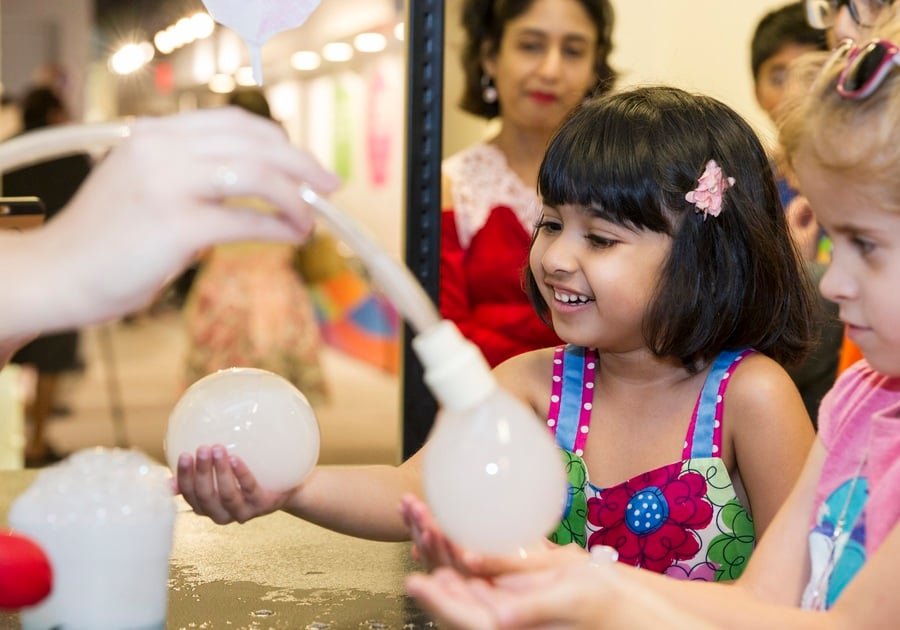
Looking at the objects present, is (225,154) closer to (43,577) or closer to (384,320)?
(43,577)

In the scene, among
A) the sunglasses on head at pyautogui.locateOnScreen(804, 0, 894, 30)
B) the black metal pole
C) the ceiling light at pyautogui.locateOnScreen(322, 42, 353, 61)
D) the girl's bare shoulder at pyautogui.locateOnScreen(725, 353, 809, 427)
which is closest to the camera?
the girl's bare shoulder at pyautogui.locateOnScreen(725, 353, 809, 427)

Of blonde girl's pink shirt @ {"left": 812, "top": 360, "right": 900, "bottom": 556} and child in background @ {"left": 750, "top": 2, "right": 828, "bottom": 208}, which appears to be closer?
blonde girl's pink shirt @ {"left": 812, "top": 360, "right": 900, "bottom": 556}

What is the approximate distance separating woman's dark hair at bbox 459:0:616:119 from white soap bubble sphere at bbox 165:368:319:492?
1285 millimetres

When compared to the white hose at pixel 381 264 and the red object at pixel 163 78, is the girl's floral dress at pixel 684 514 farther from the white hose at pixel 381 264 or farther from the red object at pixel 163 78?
the red object at pixel 163 78

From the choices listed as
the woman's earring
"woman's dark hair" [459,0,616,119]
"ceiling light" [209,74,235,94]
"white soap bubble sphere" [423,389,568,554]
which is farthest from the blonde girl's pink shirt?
"ceiling light" [209,74,235,94]

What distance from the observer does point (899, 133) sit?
80 centimetres

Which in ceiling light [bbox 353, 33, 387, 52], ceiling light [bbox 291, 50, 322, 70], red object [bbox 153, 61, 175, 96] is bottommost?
red object [bbox 153, 61, 175, 96]

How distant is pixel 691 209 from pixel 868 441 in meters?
0.41

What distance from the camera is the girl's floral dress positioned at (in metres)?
1.24

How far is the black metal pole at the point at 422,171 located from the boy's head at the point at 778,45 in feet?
3.13

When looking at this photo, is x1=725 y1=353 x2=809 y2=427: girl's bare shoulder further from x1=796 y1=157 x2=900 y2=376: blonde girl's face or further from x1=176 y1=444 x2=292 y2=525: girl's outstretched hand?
x1=176 y1=444 x2=292 y2=525: girl's outstretched hand

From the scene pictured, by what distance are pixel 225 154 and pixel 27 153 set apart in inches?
5.0

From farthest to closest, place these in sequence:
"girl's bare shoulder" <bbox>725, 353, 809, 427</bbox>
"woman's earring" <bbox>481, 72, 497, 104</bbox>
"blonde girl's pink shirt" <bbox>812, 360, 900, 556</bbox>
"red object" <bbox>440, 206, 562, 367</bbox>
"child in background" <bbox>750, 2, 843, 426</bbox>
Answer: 1. "woman's earring" <bbox>481, 72, 497, 104</bbox>
2. "child in background" <bbox>750, 2, 843, 426</bbox>
3. "red object" <bbox>440, 206, 562, 367</bbox>
4. "girl's bare shoulder" <bbox>725, 353, 809, 427</bbox>
5. "blonde girl's pink shirt" <bbox>812, 360, 900, 556</bbox>

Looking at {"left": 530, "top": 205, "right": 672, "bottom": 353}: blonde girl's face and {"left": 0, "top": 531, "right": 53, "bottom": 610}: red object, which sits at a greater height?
{"left": 530, "top": 205, "right": 672, "bottom": 353}: blonde girl's face
